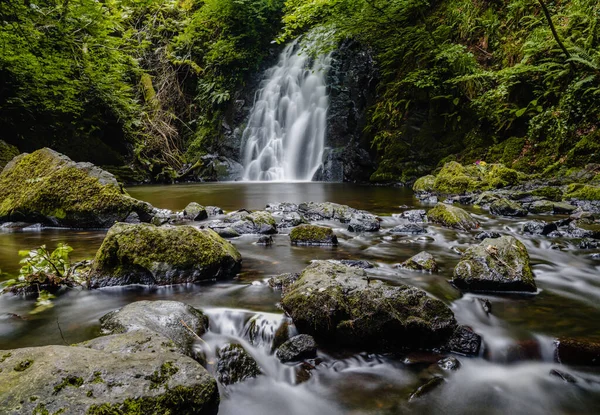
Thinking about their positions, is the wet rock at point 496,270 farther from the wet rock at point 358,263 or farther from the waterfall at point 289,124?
the waterfall at point 289,124

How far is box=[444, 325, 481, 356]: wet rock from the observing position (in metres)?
2.50

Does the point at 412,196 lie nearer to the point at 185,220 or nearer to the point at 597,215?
the point at 597,215

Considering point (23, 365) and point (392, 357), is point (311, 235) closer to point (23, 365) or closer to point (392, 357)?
point (392, 357)

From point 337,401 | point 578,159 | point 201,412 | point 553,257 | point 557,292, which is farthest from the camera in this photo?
point 578,159

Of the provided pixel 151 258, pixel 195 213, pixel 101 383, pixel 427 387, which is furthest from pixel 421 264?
pixel 195 213

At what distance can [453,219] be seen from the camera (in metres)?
6.24

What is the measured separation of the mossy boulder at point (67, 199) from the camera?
6.31m

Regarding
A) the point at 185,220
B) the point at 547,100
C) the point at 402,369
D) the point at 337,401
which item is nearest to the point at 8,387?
the point at 337,401

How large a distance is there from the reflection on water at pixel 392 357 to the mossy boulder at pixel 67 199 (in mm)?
1687

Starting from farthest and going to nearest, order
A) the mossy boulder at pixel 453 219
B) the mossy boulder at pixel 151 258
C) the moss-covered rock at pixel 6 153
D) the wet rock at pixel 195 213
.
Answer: the moss-covered rock at pixel 6 153, the wet rock at pixel 195 213, the mossy boulder at pixel 453 219, the mossy boulder at pixel 151 258

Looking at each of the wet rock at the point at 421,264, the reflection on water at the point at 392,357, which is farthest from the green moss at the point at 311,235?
the wet rock at the point at 421,264

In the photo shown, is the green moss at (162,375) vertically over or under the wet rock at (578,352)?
over

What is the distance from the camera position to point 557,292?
11.3 feet

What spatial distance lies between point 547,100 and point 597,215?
5749mm
